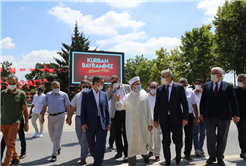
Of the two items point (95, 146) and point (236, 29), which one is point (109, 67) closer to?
point (236, 29)

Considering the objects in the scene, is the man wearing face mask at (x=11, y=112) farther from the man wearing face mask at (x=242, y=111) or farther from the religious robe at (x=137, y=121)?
the man wearing face mask at (x=242, y=111)

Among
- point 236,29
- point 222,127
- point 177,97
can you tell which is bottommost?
point 222,127

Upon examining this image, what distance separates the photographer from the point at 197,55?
1219 inches

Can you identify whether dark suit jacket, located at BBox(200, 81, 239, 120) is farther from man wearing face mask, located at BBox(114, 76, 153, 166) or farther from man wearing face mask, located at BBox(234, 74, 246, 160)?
man wearing face mask, located at BBox(114, 76, 153, 166)

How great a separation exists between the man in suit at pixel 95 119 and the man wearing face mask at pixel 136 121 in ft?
1.40

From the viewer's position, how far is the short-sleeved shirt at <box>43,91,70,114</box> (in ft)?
20.6

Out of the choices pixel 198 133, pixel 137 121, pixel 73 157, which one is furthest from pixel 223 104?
pixel 73 157

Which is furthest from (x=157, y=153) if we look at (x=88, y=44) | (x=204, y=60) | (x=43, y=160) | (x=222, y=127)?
(x=88, y=44)

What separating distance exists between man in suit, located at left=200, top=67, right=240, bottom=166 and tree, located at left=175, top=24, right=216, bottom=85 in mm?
26625

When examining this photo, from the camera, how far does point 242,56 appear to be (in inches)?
821

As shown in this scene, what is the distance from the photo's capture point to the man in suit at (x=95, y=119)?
4.82 meters

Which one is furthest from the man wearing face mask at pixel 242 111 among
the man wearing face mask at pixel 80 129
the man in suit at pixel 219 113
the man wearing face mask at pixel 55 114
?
the man wearing face mask at pixel 55 114

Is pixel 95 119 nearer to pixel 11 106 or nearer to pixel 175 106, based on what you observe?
pixel 175 106

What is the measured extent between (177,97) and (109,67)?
19686mm
